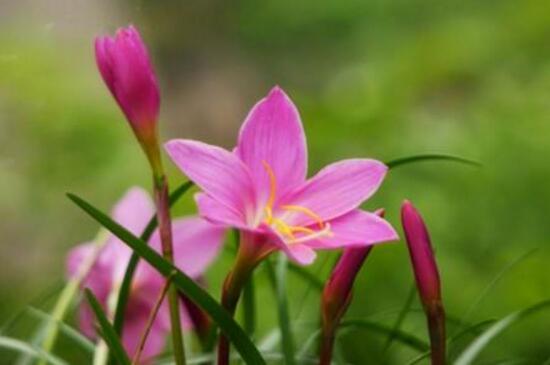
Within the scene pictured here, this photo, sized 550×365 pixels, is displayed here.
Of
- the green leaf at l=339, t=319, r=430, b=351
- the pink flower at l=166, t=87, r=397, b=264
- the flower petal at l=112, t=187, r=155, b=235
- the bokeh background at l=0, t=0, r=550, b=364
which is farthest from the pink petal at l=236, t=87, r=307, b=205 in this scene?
the bokeh background at l=0, t=0, r=550, b=364

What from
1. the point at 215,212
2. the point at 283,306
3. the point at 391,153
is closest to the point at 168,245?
the point at 215,212

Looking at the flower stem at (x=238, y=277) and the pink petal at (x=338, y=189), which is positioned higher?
the pink petal at (x=338, y=189)

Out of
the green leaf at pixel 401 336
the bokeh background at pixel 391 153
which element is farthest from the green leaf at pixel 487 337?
the bokeh background at pixel 391 153

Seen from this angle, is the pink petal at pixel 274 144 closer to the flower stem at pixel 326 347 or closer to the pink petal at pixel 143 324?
the flower stem at pixel 326 347

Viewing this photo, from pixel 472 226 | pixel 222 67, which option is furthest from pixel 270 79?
pixel 472 226

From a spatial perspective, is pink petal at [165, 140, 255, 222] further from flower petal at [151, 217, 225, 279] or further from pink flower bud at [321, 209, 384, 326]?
flower petal at [151, 217, 225, 279]

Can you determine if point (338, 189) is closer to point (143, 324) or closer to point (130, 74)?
point (130, 74)
